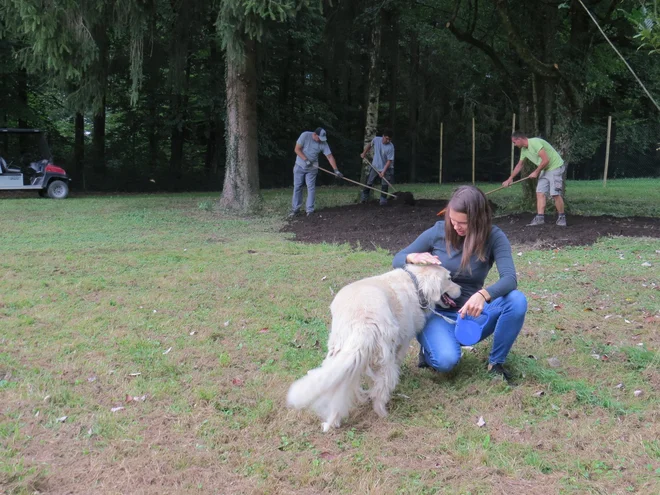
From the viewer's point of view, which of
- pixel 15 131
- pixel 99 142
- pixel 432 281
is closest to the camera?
pixel 432 281

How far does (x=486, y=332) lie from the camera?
3518 millimetres

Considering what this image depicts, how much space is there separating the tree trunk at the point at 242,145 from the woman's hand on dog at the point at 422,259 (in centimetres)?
939

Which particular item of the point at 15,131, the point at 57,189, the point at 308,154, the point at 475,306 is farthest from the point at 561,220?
the point at 15,131

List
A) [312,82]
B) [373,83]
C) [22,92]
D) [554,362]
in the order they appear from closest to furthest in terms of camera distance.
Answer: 1. [554,362]
2. [373,83]
3. [22,92]
4. [312,82]

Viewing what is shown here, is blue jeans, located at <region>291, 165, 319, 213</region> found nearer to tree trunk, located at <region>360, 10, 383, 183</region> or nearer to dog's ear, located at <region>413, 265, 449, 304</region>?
tree trunk, located at <region>360, 10, 383, 183</region>

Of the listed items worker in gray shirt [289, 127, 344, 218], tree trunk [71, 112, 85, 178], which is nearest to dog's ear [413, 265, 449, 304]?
worker in gray shirt [289, 127, 344, 218]

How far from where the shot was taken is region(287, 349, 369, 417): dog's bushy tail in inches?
109

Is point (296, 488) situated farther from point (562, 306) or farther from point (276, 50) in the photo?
point (276, 50)

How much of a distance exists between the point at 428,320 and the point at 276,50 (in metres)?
19.6

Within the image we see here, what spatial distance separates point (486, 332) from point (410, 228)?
5.94m

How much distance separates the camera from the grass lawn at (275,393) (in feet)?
8.50

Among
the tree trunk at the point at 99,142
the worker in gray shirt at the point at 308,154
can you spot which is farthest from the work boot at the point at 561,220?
the tree trunk at the point at 99,142

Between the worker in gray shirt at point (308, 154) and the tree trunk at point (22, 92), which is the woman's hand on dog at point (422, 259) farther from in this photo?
the tree trunk at point (22, 92)

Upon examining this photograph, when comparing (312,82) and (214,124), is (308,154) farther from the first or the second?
(312,82)
